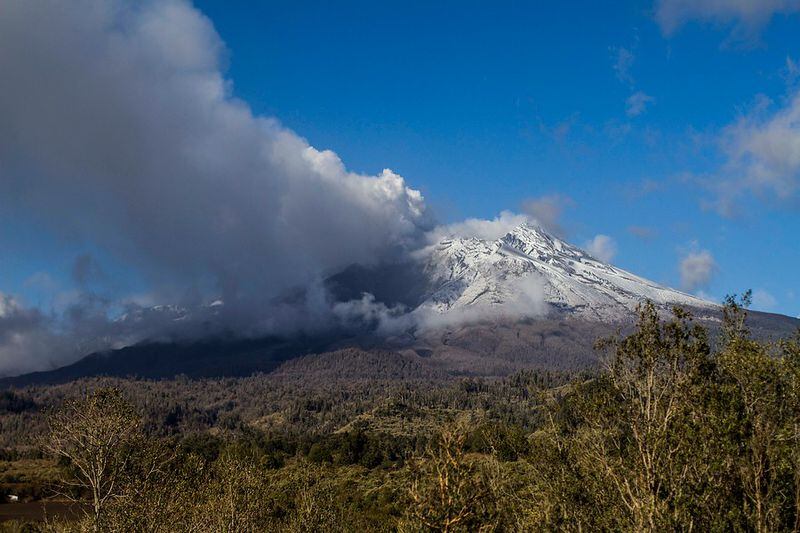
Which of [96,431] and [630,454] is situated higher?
[96,431]

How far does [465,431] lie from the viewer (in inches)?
840

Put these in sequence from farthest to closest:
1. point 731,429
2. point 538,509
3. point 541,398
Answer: point 541,398 < point 538,509 < point 731,429

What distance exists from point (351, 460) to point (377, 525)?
8193cm

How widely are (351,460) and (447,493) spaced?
127044 millimetres

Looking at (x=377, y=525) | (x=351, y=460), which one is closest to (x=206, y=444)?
(x=351, y=460)

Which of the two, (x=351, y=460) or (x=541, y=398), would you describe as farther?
(x=351, y=460)

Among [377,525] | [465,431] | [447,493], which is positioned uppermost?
[465,431]

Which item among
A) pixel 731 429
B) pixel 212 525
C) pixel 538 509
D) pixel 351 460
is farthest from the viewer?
pixel 351 460

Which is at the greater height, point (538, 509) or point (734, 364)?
point (734, 364)

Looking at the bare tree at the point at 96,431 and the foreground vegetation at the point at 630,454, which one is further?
the bare tree at the point at 96,431

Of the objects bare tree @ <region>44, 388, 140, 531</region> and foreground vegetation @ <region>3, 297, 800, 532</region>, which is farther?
bare tree @ <region>44, 388, 140, 531</region>

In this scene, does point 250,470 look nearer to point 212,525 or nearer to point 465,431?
point 212,525

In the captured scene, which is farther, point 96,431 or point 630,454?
point 96,431

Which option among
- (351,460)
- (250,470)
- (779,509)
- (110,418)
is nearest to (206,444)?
(351,460)
